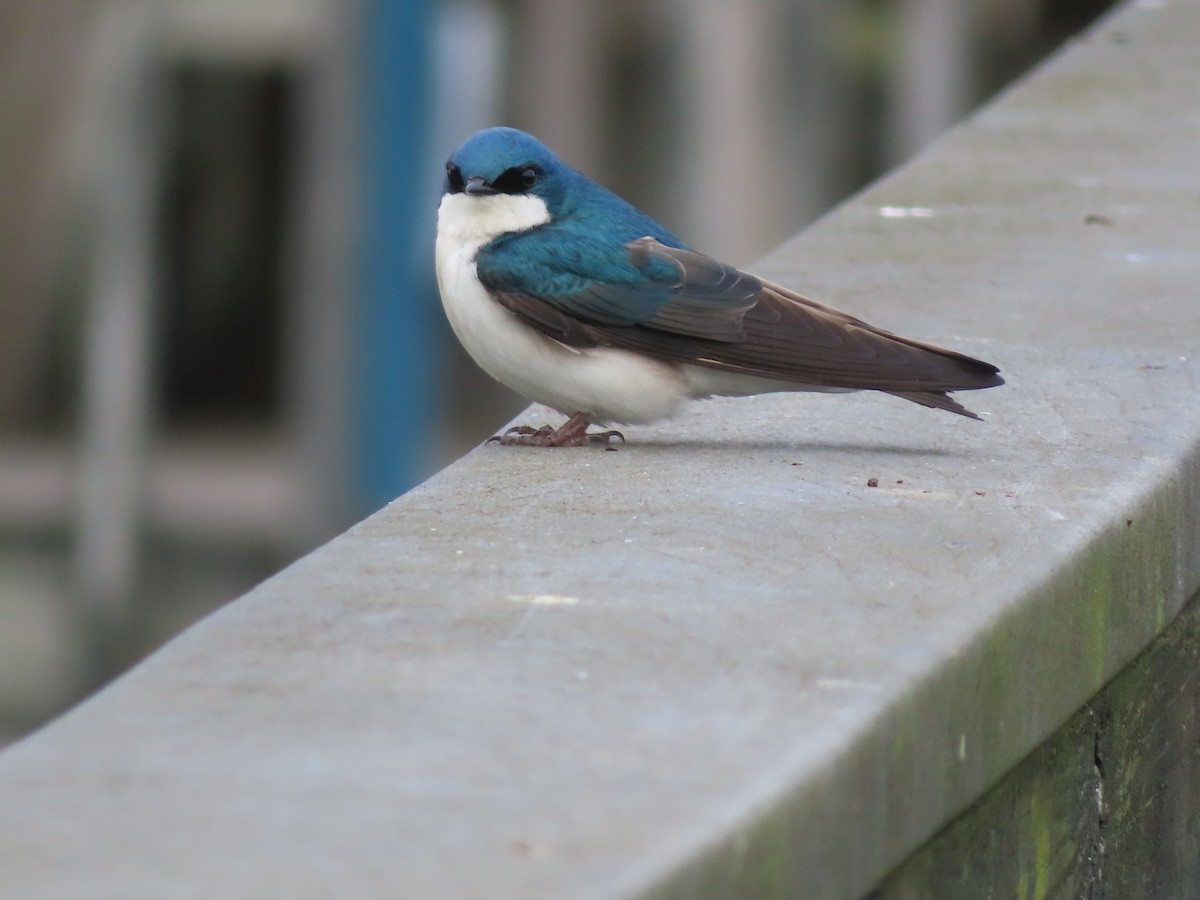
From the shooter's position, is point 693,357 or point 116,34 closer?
point 693,357

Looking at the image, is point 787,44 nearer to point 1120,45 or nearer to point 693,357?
point 1120,45

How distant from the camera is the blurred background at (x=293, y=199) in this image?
32.6 ft

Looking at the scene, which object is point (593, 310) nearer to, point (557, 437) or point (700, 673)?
point (557, 437)

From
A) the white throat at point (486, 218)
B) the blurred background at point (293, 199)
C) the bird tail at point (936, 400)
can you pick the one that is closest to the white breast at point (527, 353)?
the white throat at point (486, 218)

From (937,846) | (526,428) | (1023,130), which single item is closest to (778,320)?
(526,428)

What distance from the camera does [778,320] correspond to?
383 centimetres

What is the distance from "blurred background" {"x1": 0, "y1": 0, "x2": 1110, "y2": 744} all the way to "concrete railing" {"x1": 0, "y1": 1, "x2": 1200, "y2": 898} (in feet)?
19.6

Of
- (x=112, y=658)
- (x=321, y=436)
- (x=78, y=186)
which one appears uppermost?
(x=78, y=186)

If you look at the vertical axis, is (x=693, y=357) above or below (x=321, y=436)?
above

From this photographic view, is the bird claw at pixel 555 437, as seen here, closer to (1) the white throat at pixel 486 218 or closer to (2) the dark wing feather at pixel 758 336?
(2) the dark wing feather at pixel 758 336

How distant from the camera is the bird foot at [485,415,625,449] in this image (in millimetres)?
3818

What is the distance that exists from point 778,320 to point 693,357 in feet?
0.55

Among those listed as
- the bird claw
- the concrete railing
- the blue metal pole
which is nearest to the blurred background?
the blue metal pole

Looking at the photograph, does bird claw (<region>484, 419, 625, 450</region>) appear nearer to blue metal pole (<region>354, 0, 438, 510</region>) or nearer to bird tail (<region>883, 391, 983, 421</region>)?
bird tail (<region>883, 391, 983, 421</region>)
